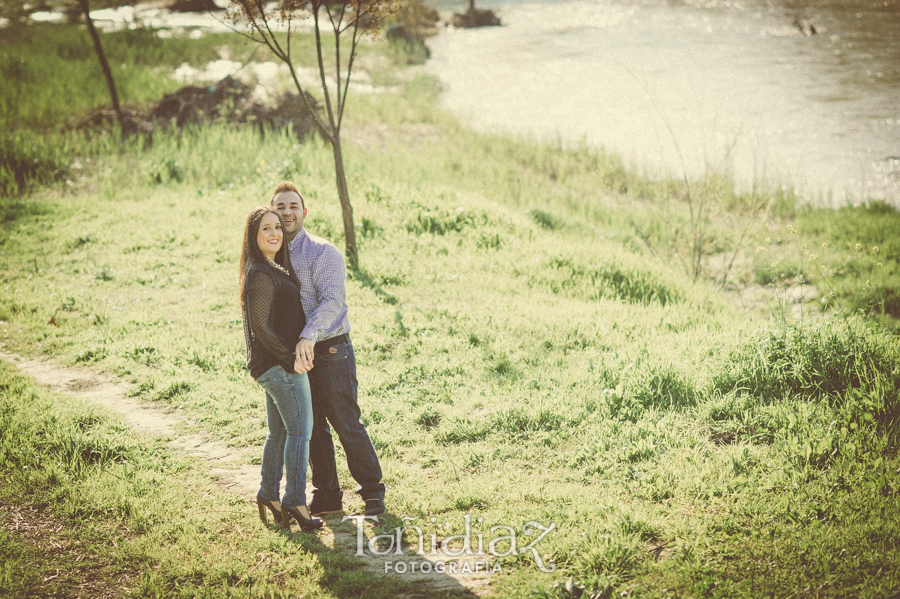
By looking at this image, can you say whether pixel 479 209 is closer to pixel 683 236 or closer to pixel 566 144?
pixel 683 236

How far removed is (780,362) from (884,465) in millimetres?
1414

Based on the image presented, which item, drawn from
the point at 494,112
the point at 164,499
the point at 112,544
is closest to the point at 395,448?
the point at 164,499

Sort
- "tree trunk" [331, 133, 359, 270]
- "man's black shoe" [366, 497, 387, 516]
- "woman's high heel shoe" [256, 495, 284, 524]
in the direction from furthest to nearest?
"tree trunk" [331, 133, 359, 270]
"man's black shoe" [366, 497, 387, 516]
"woman's high heel shoe" [256, 495, 284, 524]

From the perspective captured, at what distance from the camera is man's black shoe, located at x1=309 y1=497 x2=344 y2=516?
4625 millimetres

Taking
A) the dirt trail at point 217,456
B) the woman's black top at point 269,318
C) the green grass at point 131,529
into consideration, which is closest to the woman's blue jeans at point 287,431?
the woman's black top at point 269,318

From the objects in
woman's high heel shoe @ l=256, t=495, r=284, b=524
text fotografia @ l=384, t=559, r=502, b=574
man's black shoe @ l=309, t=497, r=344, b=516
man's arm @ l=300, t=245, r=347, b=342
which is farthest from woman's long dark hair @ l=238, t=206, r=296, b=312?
text fotografia @ l=384, t=559, r=502, b=574

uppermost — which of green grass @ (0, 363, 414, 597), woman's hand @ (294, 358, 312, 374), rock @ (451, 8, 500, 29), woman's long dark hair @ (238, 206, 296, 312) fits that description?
rock @ (451, 8, 500, 29)

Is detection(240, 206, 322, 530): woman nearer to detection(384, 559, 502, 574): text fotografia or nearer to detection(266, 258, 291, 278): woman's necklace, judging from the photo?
detection(266, 258, 291, 278): woman's necklace

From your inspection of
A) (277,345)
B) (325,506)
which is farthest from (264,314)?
(325,506)

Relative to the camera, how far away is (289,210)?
14.1 ft

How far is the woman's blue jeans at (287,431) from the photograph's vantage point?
161 inches

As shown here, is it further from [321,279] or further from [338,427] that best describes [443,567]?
[321,279]

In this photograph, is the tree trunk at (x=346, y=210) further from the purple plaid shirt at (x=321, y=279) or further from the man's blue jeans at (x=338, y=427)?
the man's blue jeans at (x=338, y=427)

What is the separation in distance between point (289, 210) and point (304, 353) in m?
0.99
